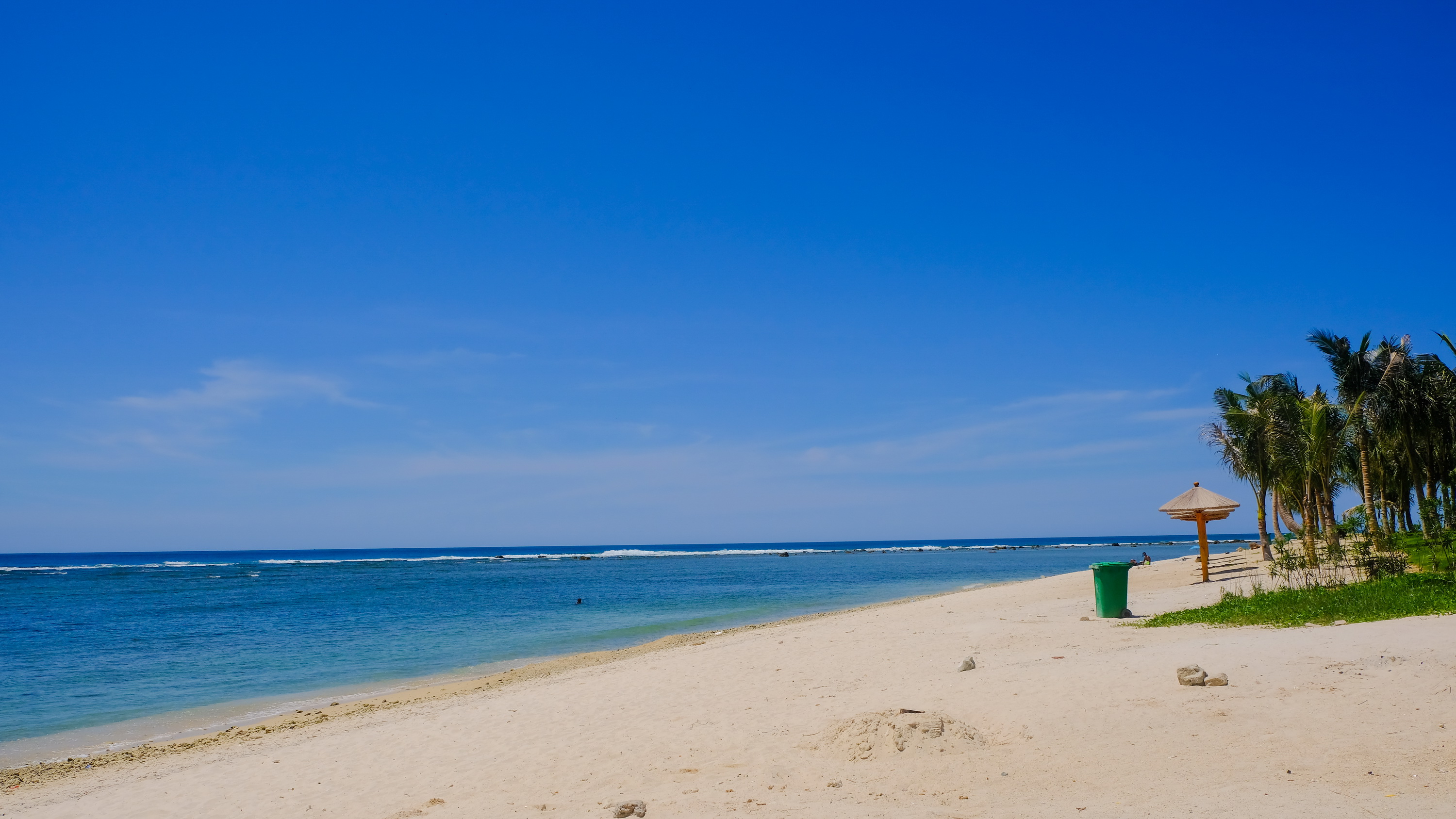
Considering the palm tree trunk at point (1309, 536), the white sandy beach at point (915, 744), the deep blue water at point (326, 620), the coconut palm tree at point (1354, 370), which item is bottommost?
the deep blue water at point (326, 620)

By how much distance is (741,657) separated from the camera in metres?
14.3

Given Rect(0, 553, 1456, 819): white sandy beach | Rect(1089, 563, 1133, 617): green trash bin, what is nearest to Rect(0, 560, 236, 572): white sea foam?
Rect(0, 553, 1456, 819): white sandy beach

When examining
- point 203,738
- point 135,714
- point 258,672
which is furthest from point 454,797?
point 258,672

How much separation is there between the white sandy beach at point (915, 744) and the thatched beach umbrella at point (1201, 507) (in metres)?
9.85

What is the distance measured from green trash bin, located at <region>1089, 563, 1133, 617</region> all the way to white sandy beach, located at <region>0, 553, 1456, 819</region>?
88.4 inches

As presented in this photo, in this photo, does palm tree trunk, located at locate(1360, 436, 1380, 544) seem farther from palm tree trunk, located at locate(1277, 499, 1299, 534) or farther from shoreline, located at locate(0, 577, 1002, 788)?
shoreline, located at locate(0, 577, 1002, 788)

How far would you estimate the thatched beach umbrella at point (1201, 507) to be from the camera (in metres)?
20.6

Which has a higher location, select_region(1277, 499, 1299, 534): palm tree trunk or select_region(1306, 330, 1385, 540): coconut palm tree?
select_region(1306, 330, 1385, 540): coconut palm tree

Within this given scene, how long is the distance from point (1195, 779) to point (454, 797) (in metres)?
6.18

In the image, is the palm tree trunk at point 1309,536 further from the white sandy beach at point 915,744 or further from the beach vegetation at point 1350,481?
the white sandy beach at point 915,744

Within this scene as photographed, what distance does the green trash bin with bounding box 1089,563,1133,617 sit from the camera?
49.7 ft

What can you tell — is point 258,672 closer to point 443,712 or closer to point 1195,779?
point 443,712

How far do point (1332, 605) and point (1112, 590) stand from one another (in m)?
A: 3.50

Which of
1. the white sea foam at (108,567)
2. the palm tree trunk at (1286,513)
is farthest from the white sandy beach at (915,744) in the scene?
the white sea foam at (108,567)
